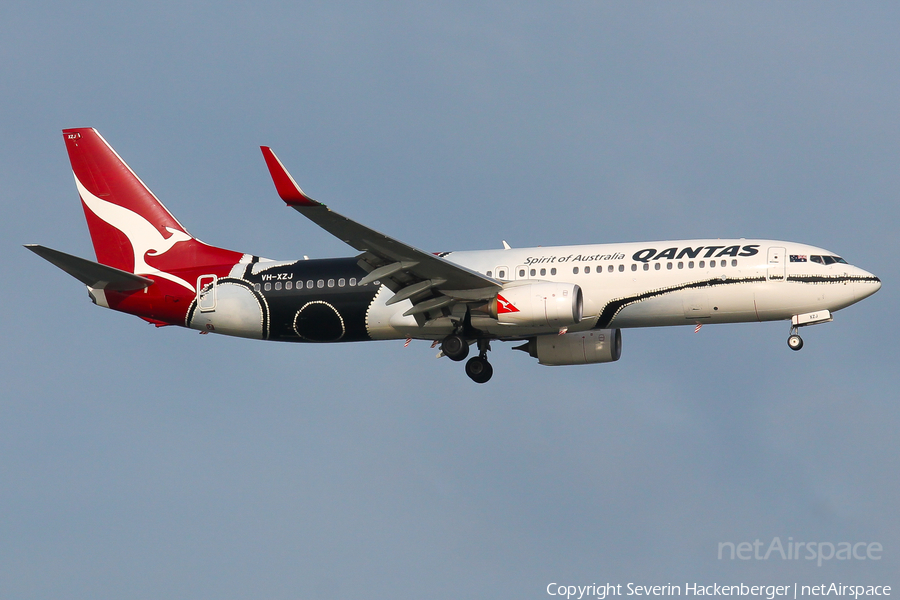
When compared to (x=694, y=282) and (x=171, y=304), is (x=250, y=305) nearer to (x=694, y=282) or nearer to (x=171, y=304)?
(x=171, y=304)

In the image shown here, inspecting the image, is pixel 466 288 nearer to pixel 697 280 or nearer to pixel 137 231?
pixel 697 280

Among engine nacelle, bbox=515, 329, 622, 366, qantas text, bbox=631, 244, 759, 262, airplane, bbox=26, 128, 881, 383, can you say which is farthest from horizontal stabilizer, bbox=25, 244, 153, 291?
qantas text, bbox=631, 244, 759, 262

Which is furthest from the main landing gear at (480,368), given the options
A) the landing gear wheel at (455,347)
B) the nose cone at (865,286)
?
the nose cone at (865,286)

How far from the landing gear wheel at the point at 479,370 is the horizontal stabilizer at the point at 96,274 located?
1281cm

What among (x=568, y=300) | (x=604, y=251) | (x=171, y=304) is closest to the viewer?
(x=568, y=300)

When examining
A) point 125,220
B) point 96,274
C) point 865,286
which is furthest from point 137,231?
point 865,286

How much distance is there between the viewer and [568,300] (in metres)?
38.5

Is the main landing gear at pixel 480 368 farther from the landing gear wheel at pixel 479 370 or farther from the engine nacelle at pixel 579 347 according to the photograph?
the engine nacelle at pixel 579 347

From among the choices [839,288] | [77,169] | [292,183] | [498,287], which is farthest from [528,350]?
[77,169]

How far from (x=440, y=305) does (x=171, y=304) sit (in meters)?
10.8

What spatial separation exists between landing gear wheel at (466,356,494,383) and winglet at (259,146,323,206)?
13.1 m

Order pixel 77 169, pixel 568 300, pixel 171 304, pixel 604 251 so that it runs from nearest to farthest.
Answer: pixel 568 300 < pixel 604 251 < pixel 171 304 < pixel 77 169

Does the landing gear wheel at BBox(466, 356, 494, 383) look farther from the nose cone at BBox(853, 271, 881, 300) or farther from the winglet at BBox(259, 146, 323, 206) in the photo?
the nose cone at BBox(853, 271, 881, 300)

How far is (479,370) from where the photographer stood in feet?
145
